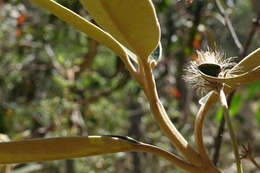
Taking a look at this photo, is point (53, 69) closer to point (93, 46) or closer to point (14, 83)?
point (14, 83)

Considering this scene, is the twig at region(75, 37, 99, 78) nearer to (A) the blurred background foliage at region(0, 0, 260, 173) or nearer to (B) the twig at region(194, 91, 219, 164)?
(A) the blurred background foliage at region(0, 0, 260, 173)

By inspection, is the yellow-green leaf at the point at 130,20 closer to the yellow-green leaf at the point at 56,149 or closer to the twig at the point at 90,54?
the yellow-green leaf at the point at 56,149

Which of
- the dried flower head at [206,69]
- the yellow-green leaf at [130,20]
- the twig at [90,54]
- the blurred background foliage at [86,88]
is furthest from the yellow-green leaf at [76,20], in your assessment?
the twig at [90,54]

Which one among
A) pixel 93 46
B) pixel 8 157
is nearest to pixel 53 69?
pixel 93 46

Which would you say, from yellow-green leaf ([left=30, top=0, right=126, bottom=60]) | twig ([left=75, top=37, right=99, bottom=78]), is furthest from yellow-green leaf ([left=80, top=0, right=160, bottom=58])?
twig ([left=75, top=37, right=99, bottom=78])

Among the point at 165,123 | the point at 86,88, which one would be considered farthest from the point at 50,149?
the point at 86,88

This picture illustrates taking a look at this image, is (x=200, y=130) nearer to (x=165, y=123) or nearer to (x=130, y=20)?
(x=165, y=123)
